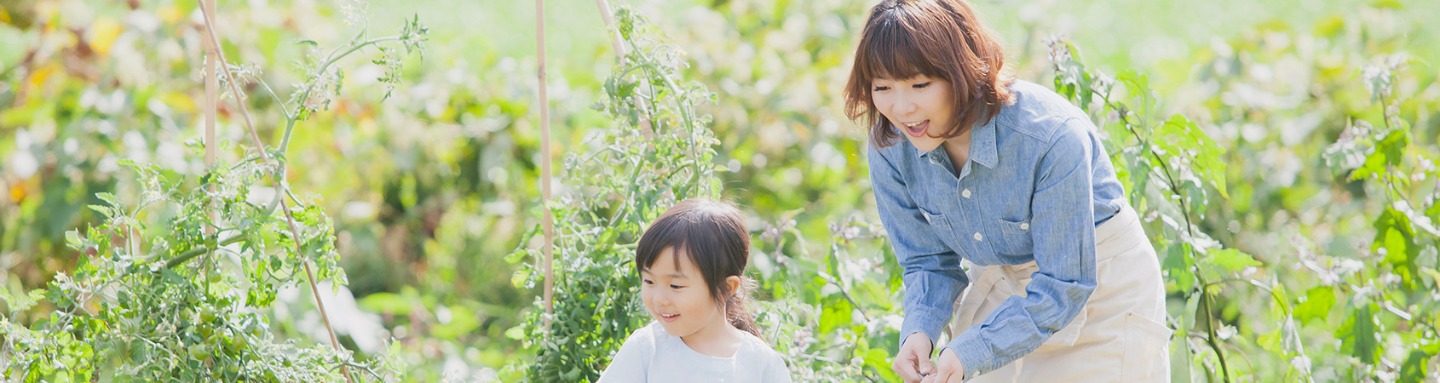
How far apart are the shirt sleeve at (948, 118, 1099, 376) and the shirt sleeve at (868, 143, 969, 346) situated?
172 millimetres

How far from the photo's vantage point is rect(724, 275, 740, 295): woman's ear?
190 centimetres

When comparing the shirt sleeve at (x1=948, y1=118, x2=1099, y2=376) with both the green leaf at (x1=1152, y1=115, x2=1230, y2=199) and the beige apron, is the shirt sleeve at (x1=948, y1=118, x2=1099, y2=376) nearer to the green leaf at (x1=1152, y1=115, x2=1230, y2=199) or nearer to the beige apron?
the beige apron

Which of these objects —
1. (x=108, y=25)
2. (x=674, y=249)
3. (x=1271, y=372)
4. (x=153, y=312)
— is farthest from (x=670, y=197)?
(x=108, y=25)

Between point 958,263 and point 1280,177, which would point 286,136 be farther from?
point 1280,177

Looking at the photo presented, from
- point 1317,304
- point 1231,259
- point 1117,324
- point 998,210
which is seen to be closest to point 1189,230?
point 1231,259

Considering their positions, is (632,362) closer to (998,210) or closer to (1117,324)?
(998,210)

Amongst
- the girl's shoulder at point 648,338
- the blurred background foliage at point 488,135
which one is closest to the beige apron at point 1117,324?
the girl's shoulder at point 648,338

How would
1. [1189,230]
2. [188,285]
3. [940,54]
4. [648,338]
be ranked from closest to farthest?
[940,54] < [648,338] < [188,285] < [1189,230]

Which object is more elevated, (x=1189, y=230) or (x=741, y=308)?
(x=741, y=308)

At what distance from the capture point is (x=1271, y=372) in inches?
138

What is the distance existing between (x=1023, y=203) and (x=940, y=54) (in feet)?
0.85

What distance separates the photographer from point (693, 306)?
1.86 metres

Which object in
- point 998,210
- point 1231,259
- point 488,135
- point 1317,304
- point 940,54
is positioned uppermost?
point 940,54

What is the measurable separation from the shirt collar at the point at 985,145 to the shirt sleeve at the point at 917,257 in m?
0.16
